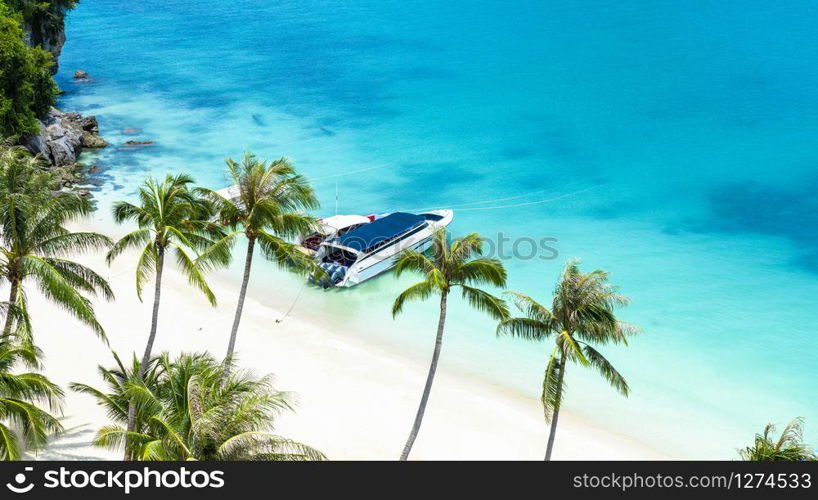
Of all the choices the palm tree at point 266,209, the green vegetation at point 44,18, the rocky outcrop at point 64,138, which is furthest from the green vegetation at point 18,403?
the green vegetation at point 44,18

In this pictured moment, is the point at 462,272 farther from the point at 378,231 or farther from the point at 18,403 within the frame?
the point at 378,231

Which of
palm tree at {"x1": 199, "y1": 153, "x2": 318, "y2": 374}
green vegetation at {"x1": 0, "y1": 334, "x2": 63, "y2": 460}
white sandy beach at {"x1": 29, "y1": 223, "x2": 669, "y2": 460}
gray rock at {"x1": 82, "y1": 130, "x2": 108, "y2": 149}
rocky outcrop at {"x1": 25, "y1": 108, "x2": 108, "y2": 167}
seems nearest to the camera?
green vegetation at {"x1": 0, "y1": 334, "x2": 63, "y2": 460}

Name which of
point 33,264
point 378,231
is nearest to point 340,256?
point 378,231

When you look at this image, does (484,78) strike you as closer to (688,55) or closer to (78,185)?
(688,55)

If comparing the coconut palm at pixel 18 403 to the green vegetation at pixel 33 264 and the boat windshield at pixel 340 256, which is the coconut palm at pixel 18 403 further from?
the boat windshield at pixel 340 256

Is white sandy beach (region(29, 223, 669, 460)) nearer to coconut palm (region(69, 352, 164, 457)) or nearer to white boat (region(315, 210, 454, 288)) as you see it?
coconut palm (region(69, 352, 164, 457))
